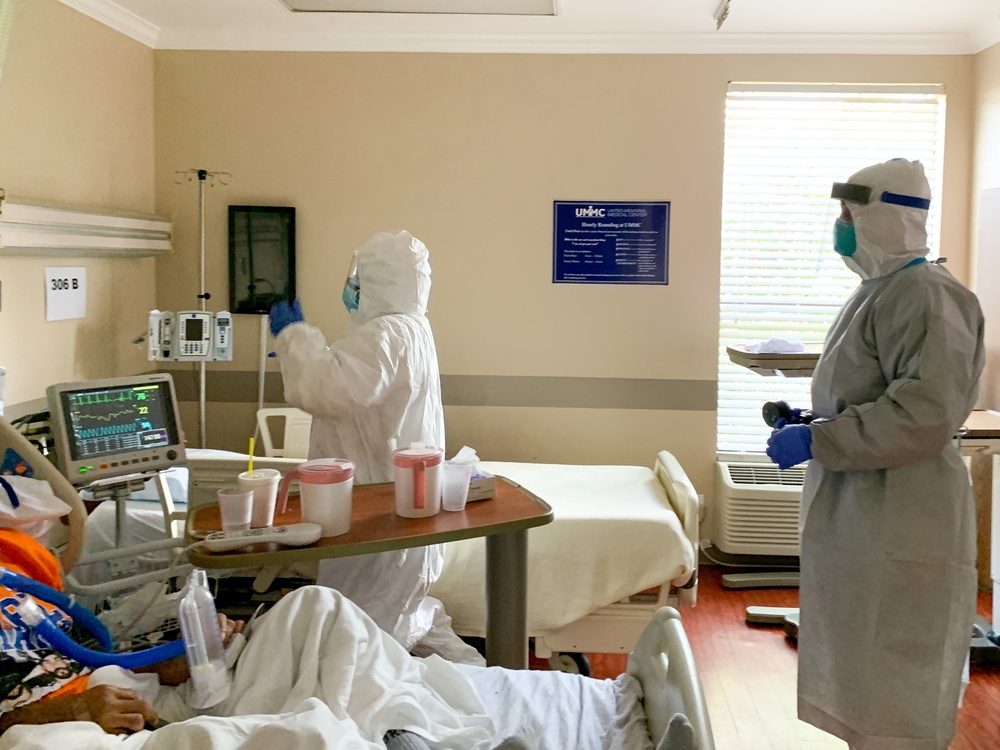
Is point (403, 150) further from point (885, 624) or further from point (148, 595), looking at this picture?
point (885, 624)

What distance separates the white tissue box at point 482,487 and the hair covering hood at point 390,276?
72 centimetres

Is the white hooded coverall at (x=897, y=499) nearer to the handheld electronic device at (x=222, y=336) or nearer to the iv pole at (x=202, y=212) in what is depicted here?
the handheld electronic device at (x=222, y=336)

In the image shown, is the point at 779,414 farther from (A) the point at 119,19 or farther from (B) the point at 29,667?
(A) the point at 119,19

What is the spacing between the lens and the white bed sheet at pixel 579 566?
9.80 ft

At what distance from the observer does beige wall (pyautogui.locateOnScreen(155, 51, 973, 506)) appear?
4.18 meters

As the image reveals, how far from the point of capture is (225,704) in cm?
167

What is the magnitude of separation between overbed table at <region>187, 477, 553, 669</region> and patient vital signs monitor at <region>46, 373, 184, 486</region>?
0.38 metres

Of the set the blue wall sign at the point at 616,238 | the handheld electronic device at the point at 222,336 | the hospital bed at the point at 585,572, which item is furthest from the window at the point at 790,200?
the handheld electronic device at the point at 222,336

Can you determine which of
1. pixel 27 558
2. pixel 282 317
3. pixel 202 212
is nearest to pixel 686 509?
pixel 282 317

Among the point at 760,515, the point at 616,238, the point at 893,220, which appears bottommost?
the point at 760,515

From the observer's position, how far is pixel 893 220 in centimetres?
221

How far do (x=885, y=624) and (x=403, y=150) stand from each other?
10.1ft

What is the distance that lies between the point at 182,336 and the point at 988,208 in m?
3.52

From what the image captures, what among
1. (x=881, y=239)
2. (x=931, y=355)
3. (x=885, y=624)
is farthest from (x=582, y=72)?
(x=885, y=624)
